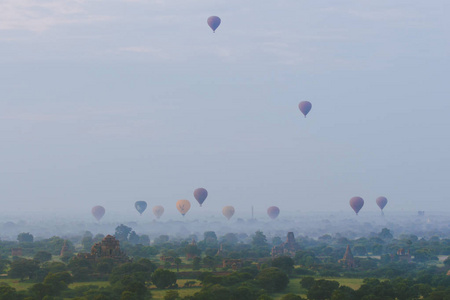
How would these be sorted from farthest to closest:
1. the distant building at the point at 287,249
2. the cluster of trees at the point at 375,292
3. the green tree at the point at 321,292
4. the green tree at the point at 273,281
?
the distant building at the point at 287,249
the green tree at the point at 273,281
the green tree at the point at 321,292
the cluster of trees at the point at 375,292

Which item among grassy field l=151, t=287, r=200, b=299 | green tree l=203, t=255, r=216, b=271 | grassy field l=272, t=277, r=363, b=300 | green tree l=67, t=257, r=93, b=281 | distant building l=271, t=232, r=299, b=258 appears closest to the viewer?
grassy field l=151, t=287, r=200, b=299

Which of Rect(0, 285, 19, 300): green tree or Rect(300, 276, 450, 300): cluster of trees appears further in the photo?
Rect(300, 276, 450, 300): cluster of trees

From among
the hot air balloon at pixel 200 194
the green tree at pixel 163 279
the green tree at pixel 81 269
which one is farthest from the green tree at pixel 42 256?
the hot air balloon at pixel 200 194

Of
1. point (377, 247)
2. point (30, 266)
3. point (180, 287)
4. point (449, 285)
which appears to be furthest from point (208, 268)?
point (377, 247)

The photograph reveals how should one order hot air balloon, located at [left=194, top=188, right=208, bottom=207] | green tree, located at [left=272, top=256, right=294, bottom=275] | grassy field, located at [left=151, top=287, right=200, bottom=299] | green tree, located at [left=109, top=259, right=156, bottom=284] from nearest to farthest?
grassy field, located at [left=151, top=287, right=200, bottom=299], green tree, located at [left=109, top=259, right=156, bottom=284], green tree, located at [left=272, top=256, right=294, bottom=275], hot air balloon, located at [left=194, top=188, right=208, bottom=207]

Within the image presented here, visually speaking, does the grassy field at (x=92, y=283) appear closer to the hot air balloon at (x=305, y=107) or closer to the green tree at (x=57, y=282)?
the green tree at (x=57, y=282)

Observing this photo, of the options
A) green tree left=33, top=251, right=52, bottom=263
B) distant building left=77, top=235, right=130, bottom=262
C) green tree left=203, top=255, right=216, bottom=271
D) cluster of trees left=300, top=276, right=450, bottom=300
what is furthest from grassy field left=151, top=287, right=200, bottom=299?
green tree left=33, top=251, right=52, bottom=263

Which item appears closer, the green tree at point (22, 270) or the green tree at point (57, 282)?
the green tree at point (57, 282)

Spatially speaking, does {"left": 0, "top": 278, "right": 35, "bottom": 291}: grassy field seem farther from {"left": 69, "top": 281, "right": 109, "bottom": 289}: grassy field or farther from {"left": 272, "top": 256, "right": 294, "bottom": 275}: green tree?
{"left": 272, "top": 256, "right": 294, "bottom": 275}: green tree

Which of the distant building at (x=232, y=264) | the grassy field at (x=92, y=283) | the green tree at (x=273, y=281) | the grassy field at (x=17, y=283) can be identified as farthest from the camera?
the distant building at (x=232, y=264)
